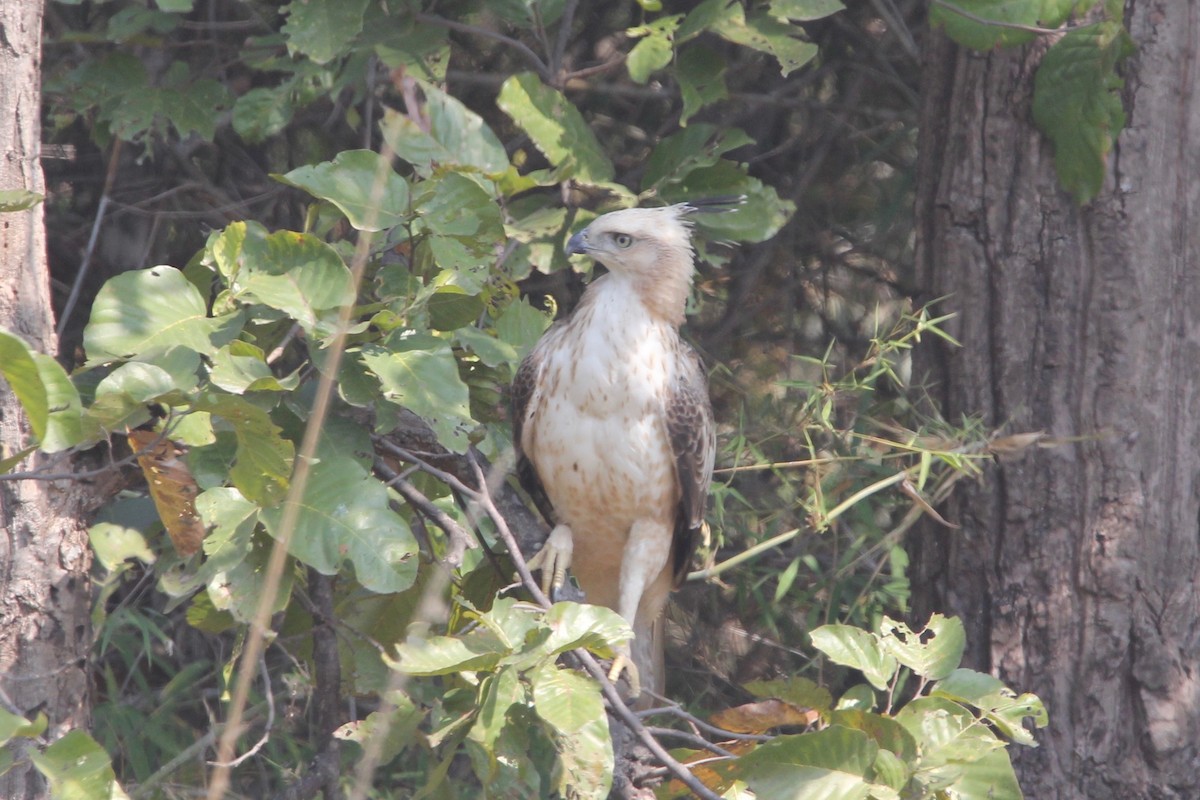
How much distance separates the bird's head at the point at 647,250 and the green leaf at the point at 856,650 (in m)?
1.27

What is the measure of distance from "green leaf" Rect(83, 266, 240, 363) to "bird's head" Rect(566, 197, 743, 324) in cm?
125

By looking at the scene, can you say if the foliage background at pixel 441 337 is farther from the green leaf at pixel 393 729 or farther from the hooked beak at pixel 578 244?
the hooked beak at pixel 578 244

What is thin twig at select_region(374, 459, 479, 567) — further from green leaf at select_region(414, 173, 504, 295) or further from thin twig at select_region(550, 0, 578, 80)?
thin twig at select_region(550, 0, 578, 80)

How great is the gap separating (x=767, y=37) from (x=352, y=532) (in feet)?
6.25

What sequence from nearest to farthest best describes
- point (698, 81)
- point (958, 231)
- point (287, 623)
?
point (287, 623) < point (958, 231) < point (698, 81)

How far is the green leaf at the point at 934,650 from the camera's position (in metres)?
2.17

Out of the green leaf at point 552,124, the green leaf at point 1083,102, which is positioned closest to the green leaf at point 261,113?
the green leaf at point 552,124

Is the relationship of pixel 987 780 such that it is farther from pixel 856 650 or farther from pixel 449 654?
pixel 449 654

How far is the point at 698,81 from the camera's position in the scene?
3531mm

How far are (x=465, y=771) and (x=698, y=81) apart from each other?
2294 millimetres

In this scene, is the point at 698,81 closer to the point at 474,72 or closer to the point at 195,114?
the point at 474,72

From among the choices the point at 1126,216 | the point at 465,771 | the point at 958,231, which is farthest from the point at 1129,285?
the point at 465,771

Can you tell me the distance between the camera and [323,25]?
324 cm

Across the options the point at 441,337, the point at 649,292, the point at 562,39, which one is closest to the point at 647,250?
the point at 649,292
